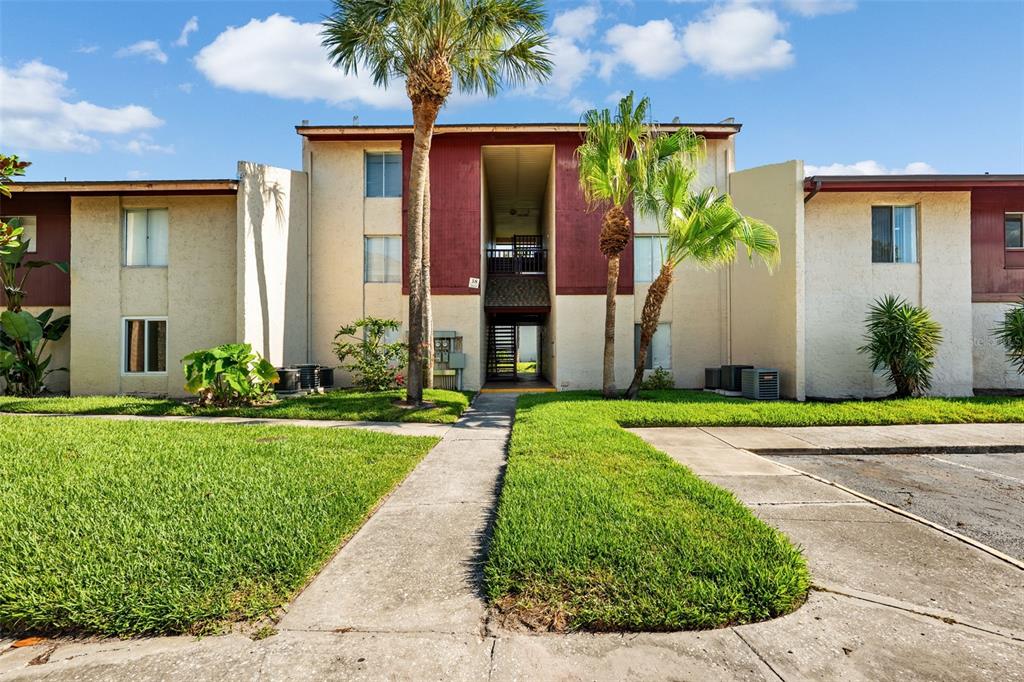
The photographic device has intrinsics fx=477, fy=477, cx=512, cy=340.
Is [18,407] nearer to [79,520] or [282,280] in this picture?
[282,280]

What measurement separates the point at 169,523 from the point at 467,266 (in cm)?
1179

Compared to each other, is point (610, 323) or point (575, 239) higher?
point (575, 239)

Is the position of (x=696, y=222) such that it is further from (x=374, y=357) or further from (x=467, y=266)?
(x=374, y=357)

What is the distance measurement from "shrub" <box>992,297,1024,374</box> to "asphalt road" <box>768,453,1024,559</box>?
7.75 m

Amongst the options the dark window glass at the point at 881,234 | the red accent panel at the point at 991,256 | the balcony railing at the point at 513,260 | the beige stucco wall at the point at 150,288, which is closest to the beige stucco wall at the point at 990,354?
the red accent panel at the point at 991,256

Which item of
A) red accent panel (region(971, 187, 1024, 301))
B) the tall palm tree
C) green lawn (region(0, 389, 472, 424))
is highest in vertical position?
the tall palm tree

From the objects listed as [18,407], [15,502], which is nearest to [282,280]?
[18,407]

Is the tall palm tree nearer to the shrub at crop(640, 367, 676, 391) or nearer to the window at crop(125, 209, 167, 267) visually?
the shrub at crop(640, 367, 676, 391)

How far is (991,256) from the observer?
14047 mm

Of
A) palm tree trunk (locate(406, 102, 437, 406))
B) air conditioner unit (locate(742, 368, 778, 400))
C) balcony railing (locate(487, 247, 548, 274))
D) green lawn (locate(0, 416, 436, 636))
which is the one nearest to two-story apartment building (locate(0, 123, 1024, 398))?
air conditioner unit (locate(742, 368, 778, 400))

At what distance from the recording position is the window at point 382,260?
1497 centimetres

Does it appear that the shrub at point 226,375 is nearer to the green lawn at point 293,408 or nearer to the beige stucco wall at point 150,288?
the green lawn at point 293,408

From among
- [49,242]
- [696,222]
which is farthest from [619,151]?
[49,242]

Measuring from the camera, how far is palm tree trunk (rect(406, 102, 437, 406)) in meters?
10.4
